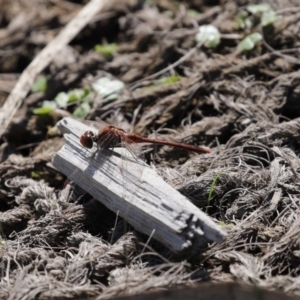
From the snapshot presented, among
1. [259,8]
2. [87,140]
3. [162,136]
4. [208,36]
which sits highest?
[259,8]

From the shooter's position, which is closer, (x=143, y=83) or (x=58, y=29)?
(x=143, y=83)

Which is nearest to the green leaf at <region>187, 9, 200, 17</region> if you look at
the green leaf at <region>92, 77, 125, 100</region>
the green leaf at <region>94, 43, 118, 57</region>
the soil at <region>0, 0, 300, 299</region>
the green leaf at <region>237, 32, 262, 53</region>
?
the soil at <region>0, 0, 300, 299</region>

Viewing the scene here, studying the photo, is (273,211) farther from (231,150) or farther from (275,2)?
(275,2)

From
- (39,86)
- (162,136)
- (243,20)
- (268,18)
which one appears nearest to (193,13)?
(243,20)

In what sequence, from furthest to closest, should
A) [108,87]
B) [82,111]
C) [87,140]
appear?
[108,87]
[82,111]
[87,140]

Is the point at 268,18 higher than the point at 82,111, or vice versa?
the point at 268,18

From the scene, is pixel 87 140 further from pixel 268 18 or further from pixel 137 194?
pixel 268 18

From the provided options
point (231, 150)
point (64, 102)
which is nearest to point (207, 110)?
point (231, 150)
